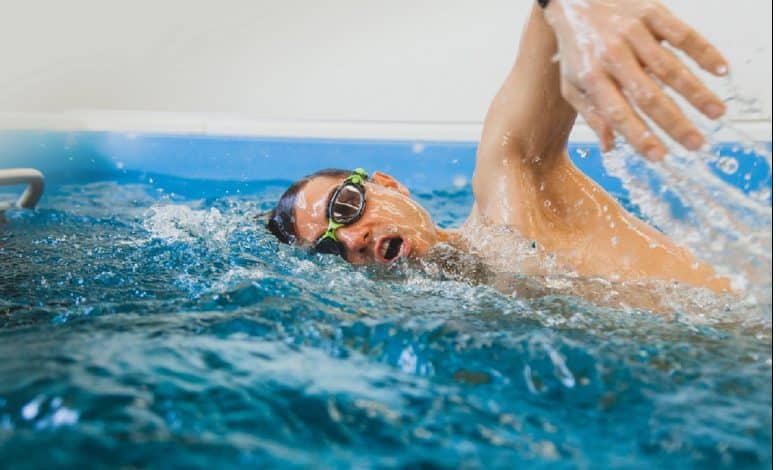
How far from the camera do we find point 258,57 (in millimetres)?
3908

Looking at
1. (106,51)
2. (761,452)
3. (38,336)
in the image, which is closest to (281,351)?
(38,336)

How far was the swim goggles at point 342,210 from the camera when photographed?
5.78 feet

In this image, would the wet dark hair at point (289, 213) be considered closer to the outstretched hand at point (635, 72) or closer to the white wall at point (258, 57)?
the outstretched hand at point (635, 72)

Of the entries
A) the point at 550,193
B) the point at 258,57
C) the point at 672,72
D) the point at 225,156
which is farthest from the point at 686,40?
the point at 258,57

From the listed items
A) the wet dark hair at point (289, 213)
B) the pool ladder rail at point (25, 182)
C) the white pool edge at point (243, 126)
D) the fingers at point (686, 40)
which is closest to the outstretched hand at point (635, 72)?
the fingers at point (686, 40)

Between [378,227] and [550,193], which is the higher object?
[550,193]

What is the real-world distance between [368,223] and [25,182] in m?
1.12

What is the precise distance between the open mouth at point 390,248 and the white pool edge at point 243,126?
157cm

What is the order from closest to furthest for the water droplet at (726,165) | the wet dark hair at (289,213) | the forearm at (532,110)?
1. the water droplet at (726,165)
2. the forearm at (532,110)
3. the wet dark hair at (289,213)

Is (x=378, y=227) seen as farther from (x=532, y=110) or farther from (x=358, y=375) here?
(x=358, y=375)

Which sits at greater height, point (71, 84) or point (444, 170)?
point (71, 84)

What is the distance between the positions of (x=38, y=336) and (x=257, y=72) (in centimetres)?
289

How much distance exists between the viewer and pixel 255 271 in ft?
5.23

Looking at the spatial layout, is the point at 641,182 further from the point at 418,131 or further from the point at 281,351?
the point at 418,131
